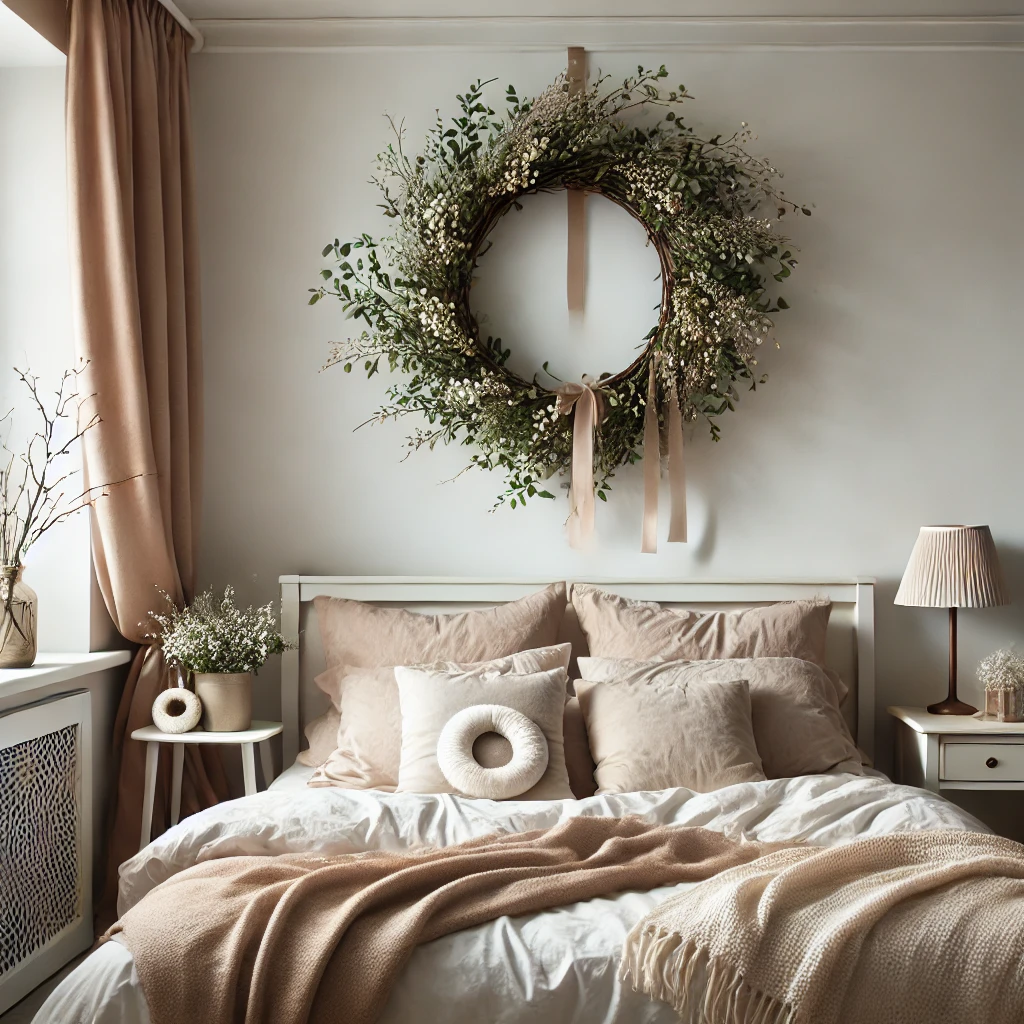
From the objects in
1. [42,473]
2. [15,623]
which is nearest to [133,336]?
[42,473]

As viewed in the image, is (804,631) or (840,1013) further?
(804,631)

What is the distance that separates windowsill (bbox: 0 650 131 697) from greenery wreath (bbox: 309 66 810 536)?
113 cm

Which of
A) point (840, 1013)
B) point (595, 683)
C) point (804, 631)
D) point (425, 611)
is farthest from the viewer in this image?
point (425, 611)

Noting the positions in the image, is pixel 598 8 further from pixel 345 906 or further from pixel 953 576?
pixel 345 906

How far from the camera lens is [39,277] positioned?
9.75 ft

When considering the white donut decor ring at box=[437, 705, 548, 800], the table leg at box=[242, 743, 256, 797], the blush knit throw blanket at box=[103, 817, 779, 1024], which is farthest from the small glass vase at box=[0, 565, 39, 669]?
the white donut decor ring at box=[437, 705, 548, 800]

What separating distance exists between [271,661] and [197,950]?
5.64 feet

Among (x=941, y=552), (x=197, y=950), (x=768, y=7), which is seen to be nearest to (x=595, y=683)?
(x=941, y=552)

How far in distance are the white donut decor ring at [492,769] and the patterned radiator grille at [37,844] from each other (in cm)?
102

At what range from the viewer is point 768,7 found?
10.5 ft

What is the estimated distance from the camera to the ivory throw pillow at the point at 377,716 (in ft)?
8.83

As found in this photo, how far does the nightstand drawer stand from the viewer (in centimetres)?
293

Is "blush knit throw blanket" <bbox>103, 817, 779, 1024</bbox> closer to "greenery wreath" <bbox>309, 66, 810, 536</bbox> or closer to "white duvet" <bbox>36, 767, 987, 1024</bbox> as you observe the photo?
"white duvet" <bbox>36, 767, 987, 1024</bbox>

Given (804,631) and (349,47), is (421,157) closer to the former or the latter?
(349,47)
